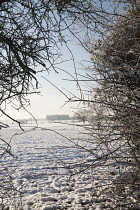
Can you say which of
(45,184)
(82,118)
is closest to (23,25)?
(82,118)

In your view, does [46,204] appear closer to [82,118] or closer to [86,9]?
[82,118]

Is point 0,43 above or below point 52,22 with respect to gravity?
below

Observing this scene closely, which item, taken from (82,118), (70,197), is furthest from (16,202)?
(82,118)

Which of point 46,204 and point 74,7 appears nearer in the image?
point 74,7

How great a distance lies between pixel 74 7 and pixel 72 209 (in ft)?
10.3

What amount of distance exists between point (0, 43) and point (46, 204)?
113 inches

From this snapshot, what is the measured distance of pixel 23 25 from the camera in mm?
2189

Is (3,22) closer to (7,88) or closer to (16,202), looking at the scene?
(7,88)

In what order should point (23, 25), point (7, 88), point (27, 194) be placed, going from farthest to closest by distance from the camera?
point (27, 194) < point (23, 25) < point (7, 88)

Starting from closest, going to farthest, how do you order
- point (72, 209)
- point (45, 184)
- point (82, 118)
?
point (82, 118) → point (72, 209) → point (45, 184)

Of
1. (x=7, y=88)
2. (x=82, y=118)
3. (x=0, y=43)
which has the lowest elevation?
(x=82, y=118)

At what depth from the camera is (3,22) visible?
82.1 inches

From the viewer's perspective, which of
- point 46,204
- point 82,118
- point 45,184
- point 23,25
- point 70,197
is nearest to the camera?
point 23,25

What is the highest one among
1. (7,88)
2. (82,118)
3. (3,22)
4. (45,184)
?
(3,22)
